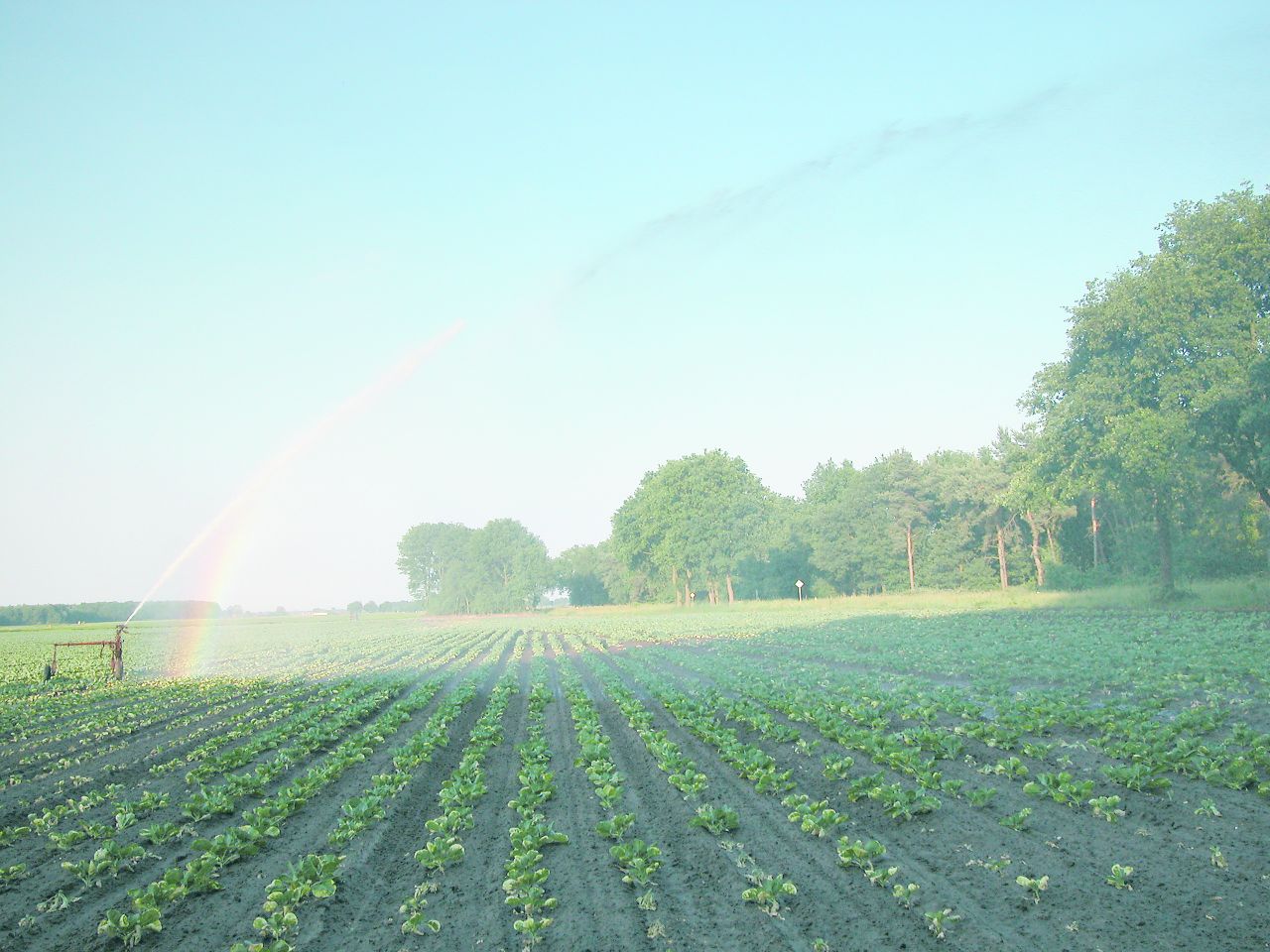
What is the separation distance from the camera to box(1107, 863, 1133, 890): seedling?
639 centimetres

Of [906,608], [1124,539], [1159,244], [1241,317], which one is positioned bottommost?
[906,608]

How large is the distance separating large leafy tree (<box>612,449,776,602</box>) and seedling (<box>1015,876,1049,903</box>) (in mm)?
87987

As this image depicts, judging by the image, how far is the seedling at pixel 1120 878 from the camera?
639 cm

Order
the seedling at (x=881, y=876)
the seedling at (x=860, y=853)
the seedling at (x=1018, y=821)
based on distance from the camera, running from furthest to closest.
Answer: the seedling at (x=1018, y=821)
the seedling at (x=860, y=853)
the seedling at (x=881, y=876)

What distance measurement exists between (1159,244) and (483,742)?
42.0 meters

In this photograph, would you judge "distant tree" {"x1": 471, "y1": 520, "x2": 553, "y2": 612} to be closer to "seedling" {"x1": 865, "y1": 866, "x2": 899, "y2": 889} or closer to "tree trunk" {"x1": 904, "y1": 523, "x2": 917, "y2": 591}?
"tree trunk" {"x1": 904, "y1": 523, "x2": 917, "y2": 591}

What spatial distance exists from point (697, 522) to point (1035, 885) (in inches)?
3568

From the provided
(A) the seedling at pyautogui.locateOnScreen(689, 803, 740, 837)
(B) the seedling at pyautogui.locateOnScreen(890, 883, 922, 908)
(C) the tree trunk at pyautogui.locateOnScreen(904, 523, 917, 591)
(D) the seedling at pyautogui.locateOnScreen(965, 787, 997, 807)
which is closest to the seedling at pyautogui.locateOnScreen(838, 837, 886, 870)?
(B) the seedling at pyautogui.locateOnScreen(890, 883, 922, 908)

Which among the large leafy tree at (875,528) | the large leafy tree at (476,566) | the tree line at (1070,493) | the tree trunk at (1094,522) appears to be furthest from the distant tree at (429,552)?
the tree trunk at (1094,522)

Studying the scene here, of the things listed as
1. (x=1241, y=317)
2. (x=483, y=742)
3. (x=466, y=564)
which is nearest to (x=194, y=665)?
(x=483, y=742)

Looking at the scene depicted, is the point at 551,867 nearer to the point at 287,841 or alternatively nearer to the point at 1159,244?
the point at 287,841

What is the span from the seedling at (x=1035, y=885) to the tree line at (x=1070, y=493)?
33.9 m

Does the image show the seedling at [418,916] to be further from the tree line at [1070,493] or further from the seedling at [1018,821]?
the tree line at [1070,493]

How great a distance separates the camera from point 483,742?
44.3 feet
